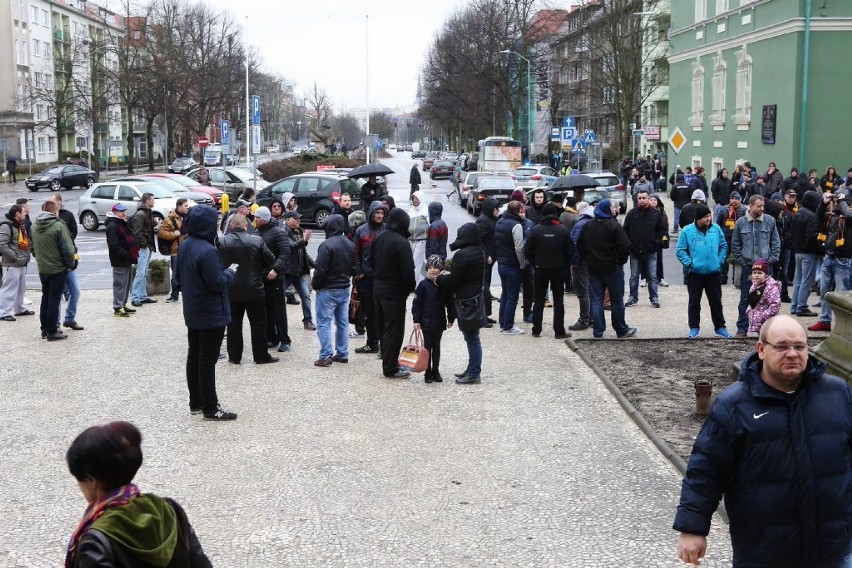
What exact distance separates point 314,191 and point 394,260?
2161 centimetres

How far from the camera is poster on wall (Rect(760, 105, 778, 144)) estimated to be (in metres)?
33.6

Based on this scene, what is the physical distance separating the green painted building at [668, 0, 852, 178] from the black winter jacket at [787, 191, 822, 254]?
13703mm

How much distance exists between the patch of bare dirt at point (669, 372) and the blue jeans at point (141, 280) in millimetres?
7340

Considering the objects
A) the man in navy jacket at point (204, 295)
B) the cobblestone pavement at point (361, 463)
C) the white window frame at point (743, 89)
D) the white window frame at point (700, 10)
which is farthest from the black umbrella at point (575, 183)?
the white window frame at point (700, 10)

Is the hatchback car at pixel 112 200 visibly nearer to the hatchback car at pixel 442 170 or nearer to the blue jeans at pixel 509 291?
the blue jeans at pixel 509 291

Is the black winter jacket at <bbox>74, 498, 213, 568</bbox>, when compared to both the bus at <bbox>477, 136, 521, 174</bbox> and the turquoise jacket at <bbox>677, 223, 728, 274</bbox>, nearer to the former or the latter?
the turquoise jacket at <bbox>677, 223, 728, 274</bbox>

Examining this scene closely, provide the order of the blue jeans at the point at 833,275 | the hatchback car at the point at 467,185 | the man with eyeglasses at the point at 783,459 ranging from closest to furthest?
the man with eyeglasses at the point at 783,459
the blue jeans at the point at 833,275
the hatchback car at the point at 467,185

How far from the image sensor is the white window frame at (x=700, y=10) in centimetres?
4131

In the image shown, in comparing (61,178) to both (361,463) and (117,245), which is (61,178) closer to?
(117,245)

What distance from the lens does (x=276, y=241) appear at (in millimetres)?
12367

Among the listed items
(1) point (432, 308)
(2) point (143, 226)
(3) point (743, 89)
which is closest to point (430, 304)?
(1) point (432, 308)

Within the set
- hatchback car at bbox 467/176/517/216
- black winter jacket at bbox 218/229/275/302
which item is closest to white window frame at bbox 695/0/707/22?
hatchback car at bbox 467/176/517/216

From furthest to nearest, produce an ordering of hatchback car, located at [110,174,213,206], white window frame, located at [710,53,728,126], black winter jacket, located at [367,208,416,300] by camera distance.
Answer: white window frame, located at [710,53,728,126] < hatchback car, located at [110,174,213,206] < black winter jacket, located at [367,208,416,300]

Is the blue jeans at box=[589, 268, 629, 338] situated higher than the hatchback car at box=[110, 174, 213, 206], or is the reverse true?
the hatchback car at box=[110, 174, 213, 206]
